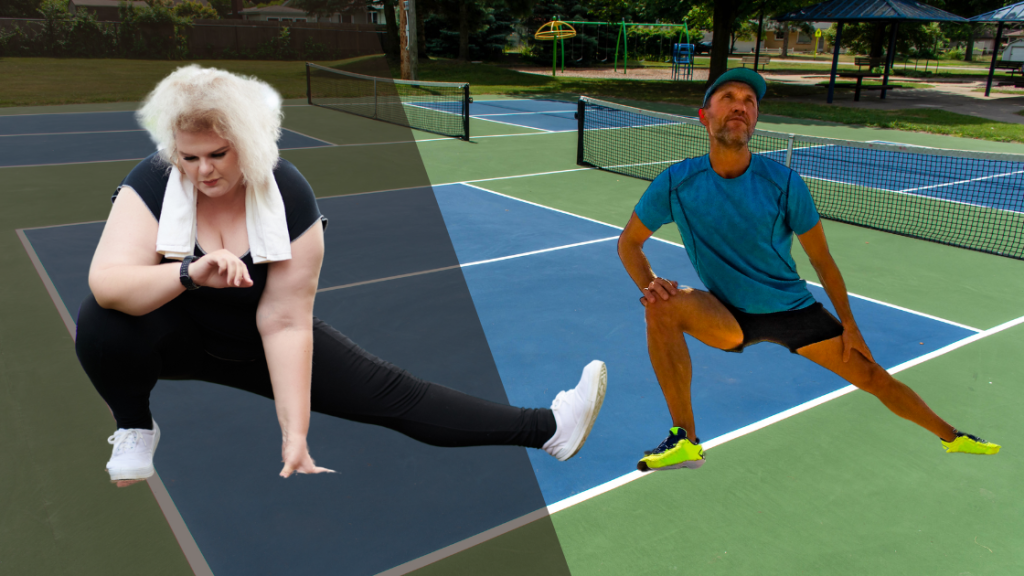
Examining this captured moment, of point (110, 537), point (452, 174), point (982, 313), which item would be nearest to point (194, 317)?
point (110, 537)

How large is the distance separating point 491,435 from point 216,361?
43.5 inches

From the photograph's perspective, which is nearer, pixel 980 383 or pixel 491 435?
pixel 491 435

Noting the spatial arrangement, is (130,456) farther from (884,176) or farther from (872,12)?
(872,12)

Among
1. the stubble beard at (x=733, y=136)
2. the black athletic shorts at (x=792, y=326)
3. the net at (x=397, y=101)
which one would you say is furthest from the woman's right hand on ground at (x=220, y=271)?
the net at (x=397, y=101)

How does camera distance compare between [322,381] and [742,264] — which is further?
[742,264]

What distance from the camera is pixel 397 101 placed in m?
22.5

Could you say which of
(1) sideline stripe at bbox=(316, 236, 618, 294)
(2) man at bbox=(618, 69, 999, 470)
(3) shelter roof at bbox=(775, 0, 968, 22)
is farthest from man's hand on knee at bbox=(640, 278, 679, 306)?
(3) shelter roof at bbox=(775, 0, 968, 22)

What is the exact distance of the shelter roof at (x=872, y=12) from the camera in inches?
856

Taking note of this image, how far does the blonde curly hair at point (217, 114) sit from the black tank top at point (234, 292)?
10 cm

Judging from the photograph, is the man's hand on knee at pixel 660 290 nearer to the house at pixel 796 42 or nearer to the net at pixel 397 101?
the net at pixel 397 101

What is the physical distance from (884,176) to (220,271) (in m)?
12.3

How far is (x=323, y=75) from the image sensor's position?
31812 millimetres

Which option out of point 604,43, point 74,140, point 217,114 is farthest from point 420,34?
point 217,114

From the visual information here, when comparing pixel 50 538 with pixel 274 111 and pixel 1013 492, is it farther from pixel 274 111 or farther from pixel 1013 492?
pixel 1013 492
